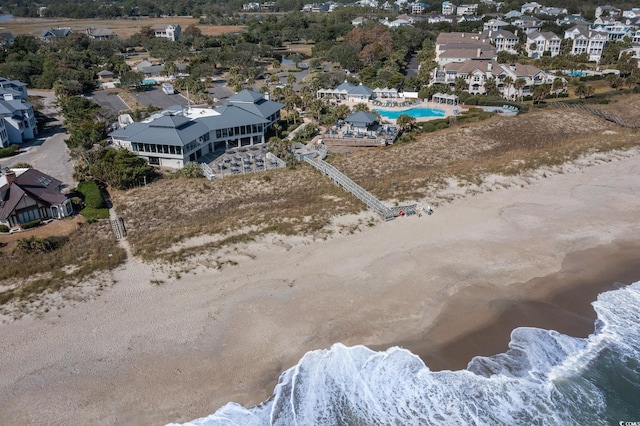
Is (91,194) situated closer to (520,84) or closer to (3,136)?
(3,136)

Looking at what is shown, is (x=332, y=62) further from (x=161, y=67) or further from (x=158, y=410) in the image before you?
(x=158, y=410)

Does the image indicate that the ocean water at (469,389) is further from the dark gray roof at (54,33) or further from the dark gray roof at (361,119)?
the dark gray roof at (54,33)

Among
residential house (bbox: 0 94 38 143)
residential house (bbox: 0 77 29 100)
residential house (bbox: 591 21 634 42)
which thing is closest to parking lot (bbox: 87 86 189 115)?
residential house (bbox: 0 77 29 100)

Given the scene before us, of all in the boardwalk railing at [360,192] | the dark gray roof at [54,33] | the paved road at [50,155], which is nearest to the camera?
the boardwalk railing at [360,192]

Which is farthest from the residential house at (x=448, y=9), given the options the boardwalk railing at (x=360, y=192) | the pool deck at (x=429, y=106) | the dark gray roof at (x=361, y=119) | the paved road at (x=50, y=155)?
the boardwalk railing at (x=360, y=192)

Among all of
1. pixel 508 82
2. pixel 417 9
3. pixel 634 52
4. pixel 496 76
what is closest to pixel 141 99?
pixel 496 76

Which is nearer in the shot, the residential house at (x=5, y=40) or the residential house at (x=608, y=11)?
the residential house at (x=5, y=40)

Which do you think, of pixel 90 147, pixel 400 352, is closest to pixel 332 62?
pixel 90 147

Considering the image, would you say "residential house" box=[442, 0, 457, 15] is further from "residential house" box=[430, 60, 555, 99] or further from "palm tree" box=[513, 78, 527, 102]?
"palm tree" box=[513, 78, 527, 102]
